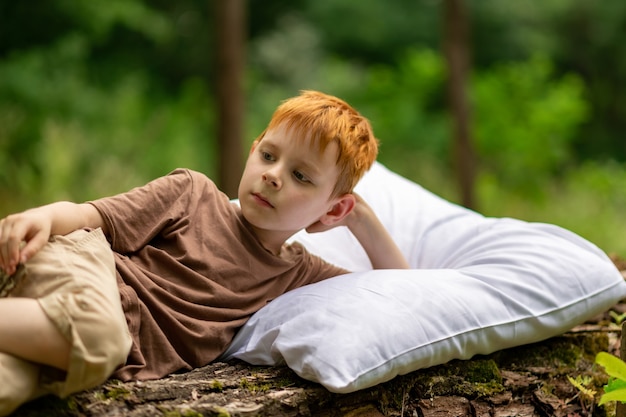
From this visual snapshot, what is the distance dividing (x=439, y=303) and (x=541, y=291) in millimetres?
A: 299

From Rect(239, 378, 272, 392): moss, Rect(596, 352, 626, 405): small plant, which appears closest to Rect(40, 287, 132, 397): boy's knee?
Rect(239, 378, 272, 392): moss

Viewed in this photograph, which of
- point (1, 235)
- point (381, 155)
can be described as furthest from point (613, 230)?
point (1, 235)

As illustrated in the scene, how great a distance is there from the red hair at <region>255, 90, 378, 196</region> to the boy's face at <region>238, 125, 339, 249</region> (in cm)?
2

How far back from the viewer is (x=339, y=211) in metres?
1.74

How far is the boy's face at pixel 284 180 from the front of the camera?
5.16 ft

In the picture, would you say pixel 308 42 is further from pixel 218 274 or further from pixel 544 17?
pixel 218 274

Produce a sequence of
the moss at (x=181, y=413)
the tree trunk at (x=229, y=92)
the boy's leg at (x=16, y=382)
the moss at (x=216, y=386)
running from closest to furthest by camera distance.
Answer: the boy's leg at (x=16, y=382), the moss at (x=181, y=413), the moss at (x=216, y=386), the tree trunk at (x=229, y=92)

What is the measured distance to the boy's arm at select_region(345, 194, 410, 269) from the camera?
5.96 feet

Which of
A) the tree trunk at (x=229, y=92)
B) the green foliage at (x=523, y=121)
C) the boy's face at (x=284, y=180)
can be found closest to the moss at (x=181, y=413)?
the boy's face at (x=284, y=180)

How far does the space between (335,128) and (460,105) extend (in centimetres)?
380

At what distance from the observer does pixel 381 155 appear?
751 cm

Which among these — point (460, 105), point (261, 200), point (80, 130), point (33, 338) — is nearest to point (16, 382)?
point (33, 338)

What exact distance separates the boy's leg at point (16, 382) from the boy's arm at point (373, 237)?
32.7 inches

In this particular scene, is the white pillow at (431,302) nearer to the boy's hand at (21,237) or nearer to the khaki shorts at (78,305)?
the khaki shorts at (78,305)
